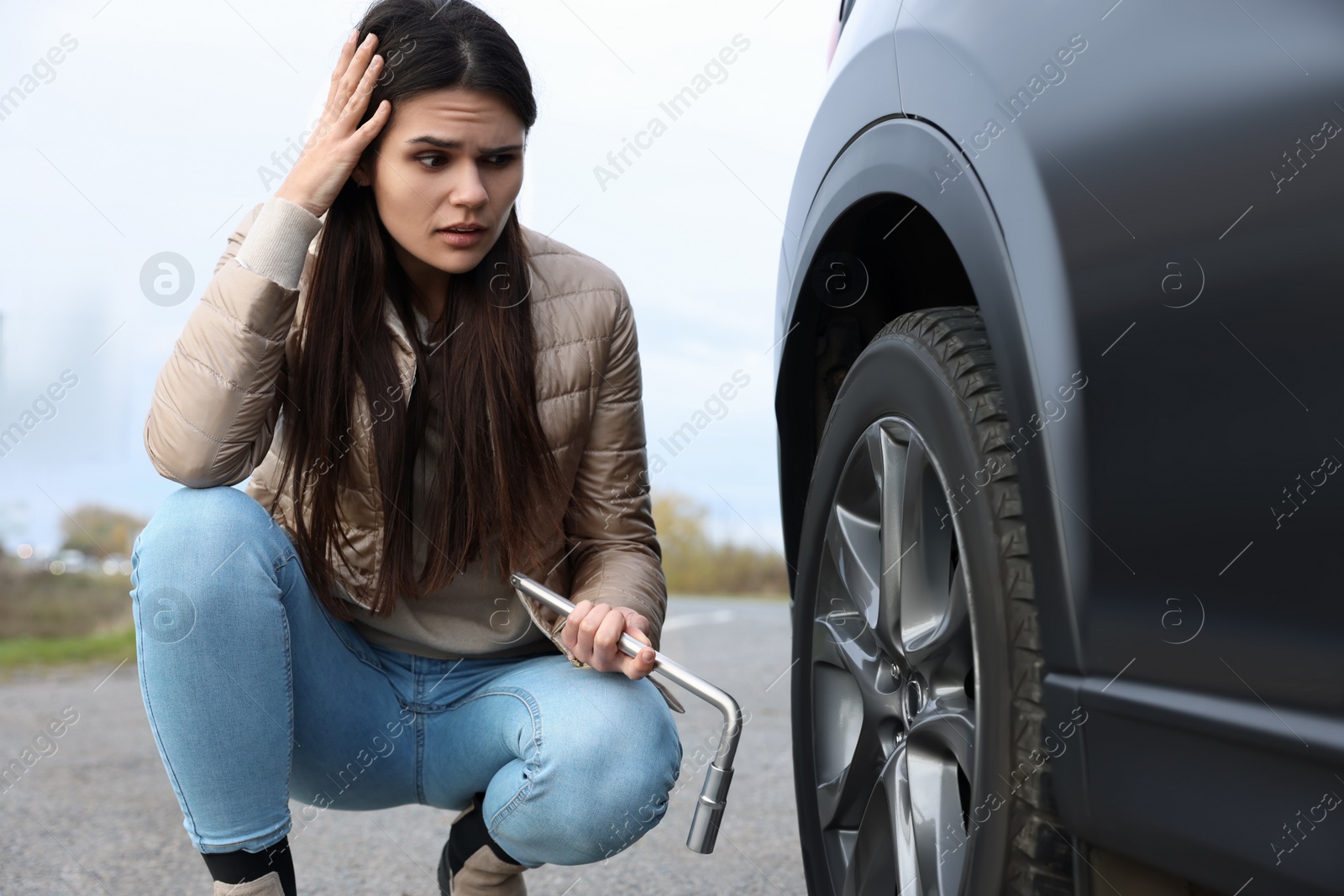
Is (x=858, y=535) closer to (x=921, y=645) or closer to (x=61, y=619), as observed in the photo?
(x=921, y=645)

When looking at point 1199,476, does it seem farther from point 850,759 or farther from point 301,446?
point 301,446

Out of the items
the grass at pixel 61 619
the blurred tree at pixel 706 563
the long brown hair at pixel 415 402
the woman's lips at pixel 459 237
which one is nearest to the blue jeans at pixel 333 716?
the long brown hair at pixel 415 402

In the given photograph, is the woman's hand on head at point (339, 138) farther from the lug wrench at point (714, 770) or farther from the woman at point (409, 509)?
the lug wrench at point (714, 770)

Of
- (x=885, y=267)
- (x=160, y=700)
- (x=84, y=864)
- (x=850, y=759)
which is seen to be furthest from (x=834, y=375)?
(x=84, y=864)

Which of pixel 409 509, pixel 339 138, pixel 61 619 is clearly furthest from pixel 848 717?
pixel 61 619

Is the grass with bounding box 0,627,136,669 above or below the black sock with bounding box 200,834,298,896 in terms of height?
below

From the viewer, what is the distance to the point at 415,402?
73.4 inches

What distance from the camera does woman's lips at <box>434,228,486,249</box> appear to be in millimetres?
1749

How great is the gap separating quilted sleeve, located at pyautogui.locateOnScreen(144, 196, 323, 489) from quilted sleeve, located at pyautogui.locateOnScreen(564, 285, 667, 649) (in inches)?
20.6

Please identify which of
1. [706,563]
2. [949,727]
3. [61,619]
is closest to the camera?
[949,727]

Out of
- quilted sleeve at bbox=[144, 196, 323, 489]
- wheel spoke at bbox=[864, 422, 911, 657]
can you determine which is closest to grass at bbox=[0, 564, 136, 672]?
quilted sleeve at bbox=[144, 196, 323, 489]

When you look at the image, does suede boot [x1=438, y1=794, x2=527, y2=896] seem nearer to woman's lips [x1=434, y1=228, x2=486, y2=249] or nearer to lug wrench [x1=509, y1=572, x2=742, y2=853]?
lug wrench [x1=509, y1=572, x2=742, y2=853]

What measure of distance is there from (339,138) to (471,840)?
110 cm

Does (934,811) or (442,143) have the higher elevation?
(442,143)
